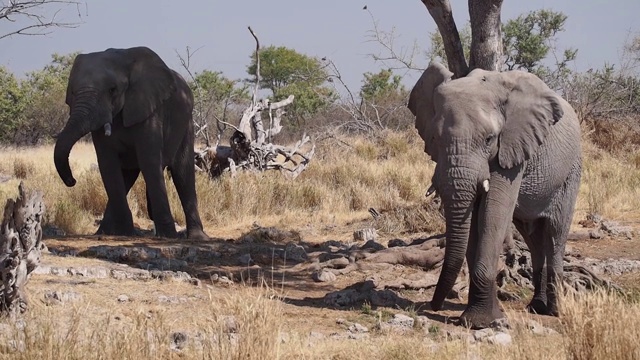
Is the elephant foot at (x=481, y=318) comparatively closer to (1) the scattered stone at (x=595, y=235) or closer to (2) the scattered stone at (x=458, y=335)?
(2) the scattered stone at (x=458, y=335)

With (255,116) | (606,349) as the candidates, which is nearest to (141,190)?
(255,116)

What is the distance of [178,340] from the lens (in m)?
5.71

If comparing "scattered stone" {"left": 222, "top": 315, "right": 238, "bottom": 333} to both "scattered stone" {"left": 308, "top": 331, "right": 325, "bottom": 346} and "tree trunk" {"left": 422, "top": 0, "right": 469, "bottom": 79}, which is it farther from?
"tree trunk" {"left": 422, "top": 0, "right": 469, "bottom": 79}

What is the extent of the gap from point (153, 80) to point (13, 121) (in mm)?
23648

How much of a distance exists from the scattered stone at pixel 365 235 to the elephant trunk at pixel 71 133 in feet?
10.8

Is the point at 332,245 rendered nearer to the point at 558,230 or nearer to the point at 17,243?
the point at 558,230

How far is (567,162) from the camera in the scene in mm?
7977

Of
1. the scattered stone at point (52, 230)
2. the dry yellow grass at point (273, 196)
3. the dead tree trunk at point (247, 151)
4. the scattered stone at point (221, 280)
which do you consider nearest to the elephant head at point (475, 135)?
the scattered stone at point (221, 280)

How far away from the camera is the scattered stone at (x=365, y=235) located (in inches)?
472

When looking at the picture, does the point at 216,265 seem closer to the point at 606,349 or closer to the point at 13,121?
the point at 606,349

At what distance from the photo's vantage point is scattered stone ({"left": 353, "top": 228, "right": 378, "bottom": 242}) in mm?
11977

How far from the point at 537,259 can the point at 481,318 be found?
1.41 metres

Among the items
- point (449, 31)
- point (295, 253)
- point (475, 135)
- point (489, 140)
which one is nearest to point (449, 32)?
point (449, 31)

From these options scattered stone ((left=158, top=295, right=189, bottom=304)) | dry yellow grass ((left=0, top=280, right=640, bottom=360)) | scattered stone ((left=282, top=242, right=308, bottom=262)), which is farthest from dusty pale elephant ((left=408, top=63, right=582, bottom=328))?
scattered stone ((left=282, top=242, right=308, bottom=262))
